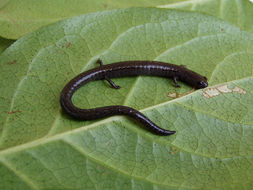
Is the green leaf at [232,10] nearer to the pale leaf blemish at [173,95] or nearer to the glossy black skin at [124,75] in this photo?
the glossy black skin at [124,75]

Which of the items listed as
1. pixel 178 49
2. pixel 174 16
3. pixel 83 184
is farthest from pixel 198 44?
pixel 83 184

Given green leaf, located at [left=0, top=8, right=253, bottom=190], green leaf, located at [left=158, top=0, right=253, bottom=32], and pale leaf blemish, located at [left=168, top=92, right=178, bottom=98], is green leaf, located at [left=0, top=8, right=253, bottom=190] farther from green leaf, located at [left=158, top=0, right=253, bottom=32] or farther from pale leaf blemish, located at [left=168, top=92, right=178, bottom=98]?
green leaf, located at [left=158, top=0, right=253, bottom=32]

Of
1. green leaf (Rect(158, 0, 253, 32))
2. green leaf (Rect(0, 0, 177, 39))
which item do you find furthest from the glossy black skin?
green leaf (Rect(158, 0, 253, 32))

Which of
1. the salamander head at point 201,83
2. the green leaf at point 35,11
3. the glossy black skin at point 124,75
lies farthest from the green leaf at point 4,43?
the salamander head at point 201,83

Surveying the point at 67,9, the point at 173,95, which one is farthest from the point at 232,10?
the point at 67,9

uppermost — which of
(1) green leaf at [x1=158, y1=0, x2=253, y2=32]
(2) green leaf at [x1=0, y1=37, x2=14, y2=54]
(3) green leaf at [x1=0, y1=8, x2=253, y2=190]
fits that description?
(1) green leaf at [x1=158, y1=0, x2=253, y2=32]

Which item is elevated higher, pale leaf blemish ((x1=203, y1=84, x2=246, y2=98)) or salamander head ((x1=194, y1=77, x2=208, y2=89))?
salamander head ((x1=194, y1=77, x2=208, y2=89))

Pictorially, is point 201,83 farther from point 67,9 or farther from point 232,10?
point 67,9
